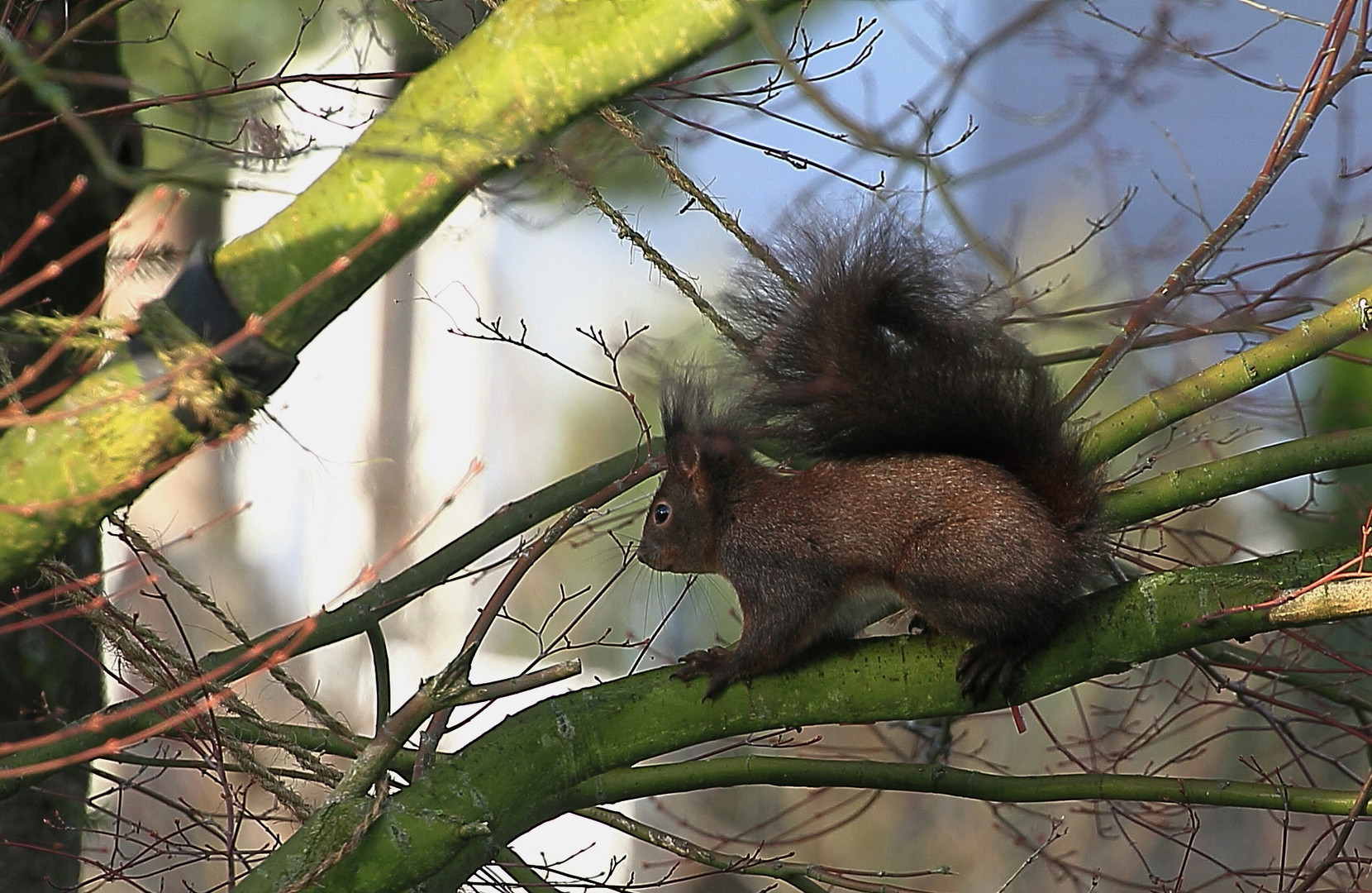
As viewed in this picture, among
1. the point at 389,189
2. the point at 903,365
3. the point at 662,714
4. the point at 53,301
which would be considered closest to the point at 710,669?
the point at 662,714

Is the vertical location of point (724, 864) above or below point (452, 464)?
below

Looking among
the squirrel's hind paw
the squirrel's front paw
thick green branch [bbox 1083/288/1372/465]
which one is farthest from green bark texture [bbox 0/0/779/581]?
thick green branch [bbox 1083/288/1372/465]

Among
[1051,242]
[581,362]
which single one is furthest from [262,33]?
[1051,242]

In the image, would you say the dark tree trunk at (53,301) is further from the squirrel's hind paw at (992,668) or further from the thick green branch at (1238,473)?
the thick green branch at (1238,473)

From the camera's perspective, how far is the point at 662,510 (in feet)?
5.48

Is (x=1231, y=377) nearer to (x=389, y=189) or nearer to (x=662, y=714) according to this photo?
(x=662, y=714)

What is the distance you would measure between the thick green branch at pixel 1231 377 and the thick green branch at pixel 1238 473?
0.07 m

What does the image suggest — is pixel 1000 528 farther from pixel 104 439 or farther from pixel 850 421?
pixel 104 439

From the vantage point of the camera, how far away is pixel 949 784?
4.48 feet

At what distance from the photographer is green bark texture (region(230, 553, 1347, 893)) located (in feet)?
3.82

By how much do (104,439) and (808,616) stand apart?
751mm

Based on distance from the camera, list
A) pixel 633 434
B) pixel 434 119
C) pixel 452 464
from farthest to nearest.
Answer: pixel 452 464
pixel 633 434
pixel 434 119


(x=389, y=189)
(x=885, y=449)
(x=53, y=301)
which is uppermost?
(x=53, y=301)

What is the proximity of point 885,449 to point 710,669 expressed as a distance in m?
0.35
